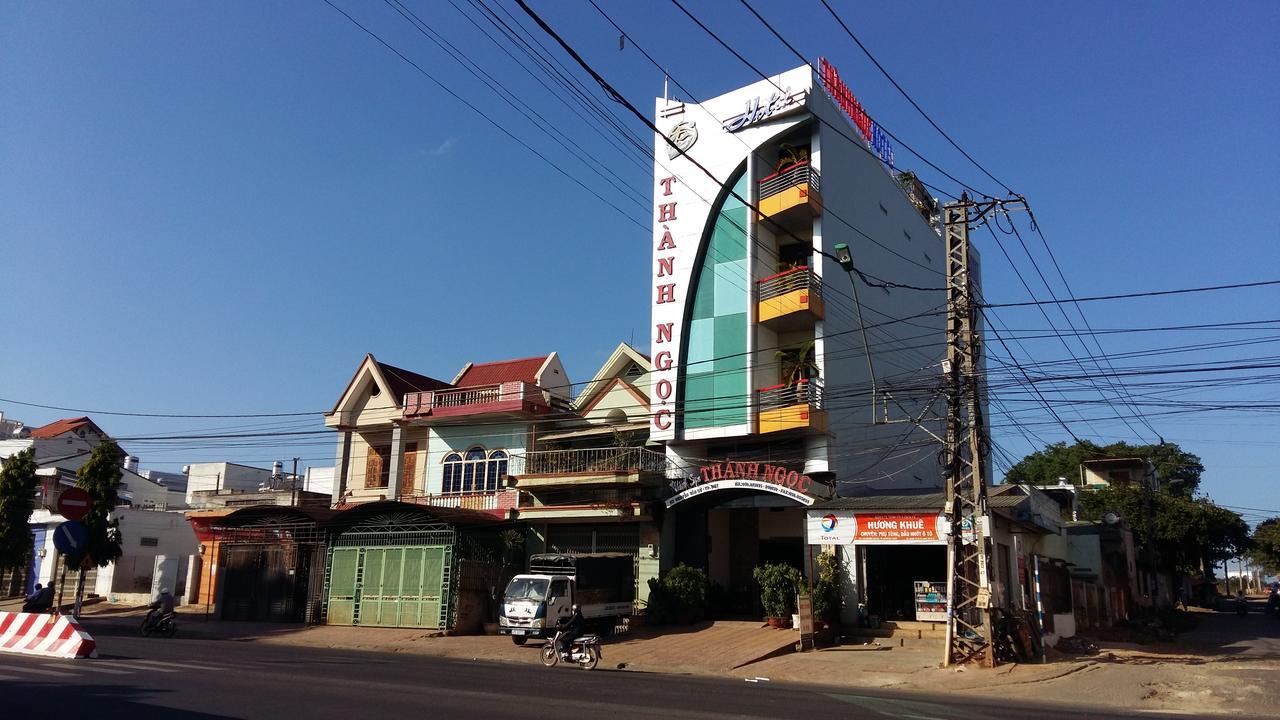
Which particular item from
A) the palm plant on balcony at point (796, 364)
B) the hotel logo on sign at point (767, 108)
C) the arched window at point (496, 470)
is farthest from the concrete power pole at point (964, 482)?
the arched window at point (496, 470)

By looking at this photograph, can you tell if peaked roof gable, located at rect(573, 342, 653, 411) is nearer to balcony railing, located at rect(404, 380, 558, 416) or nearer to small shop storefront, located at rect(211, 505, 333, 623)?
balcony railing, located at rect(404, 380, 558, 416)

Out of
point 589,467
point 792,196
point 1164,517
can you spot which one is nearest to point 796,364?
point 792,196

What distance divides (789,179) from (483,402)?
50.1 ft

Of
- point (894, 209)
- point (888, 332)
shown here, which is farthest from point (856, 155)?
point (888, 332)

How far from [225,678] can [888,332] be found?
29.1 metres

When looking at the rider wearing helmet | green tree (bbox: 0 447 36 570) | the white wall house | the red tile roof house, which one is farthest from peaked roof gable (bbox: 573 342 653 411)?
the white wall house

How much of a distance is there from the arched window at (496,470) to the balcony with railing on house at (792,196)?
46.8 ft

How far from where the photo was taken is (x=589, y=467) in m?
32.4

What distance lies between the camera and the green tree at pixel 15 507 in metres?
36.2

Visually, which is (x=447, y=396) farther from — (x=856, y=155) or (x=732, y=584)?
(x=856, y=155)

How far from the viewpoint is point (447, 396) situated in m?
37.5

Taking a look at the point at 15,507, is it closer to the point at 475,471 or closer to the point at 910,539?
the point at 475,471

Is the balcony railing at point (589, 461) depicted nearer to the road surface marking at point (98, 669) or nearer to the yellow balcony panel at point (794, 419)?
the yellow balcony panel at point (794, 419)

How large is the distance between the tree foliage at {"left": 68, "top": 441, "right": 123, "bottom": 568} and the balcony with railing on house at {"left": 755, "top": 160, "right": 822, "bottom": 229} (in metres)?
27.3
